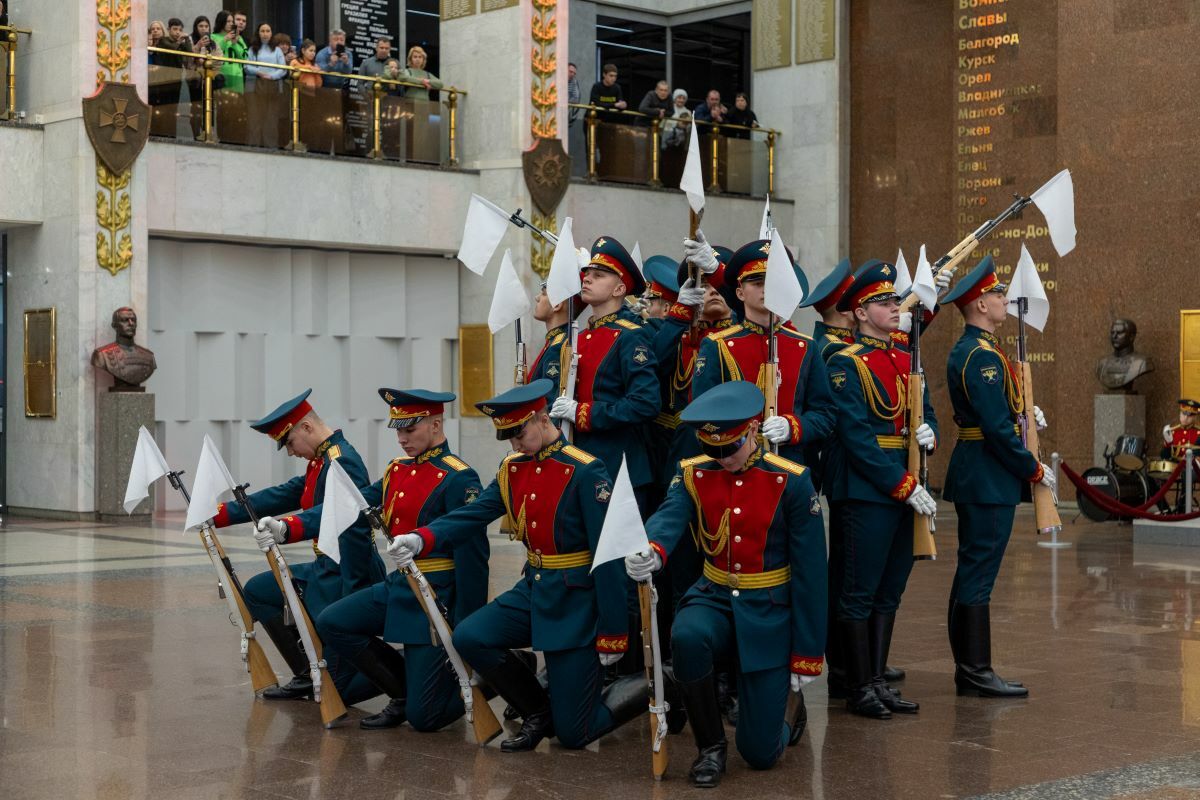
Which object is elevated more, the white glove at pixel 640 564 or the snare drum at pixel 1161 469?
the white glove at pixel 640 564

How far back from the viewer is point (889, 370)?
24.6 ft

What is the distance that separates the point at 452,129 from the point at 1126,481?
8.62 meters

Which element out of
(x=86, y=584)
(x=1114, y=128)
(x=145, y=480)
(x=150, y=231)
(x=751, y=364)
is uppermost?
(x=1114, y=128)

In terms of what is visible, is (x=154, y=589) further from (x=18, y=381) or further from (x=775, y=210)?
(x=775, y=210)

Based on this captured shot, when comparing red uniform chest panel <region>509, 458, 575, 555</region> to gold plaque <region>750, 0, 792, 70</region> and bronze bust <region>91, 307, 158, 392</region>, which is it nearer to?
bronze bust <region>91, 307, 158, 392</region>

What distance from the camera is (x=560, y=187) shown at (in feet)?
66.0

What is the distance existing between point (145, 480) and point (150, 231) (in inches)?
424

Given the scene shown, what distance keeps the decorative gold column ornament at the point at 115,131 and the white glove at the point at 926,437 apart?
11.7m

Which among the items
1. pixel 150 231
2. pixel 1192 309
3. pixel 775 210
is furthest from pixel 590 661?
pixel 775 210

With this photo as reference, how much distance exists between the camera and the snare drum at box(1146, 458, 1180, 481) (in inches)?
672

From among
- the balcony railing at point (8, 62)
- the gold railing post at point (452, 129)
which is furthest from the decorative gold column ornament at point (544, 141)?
the balcony railing at point (8, 62)

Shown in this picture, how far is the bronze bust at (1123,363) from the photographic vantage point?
18719mm

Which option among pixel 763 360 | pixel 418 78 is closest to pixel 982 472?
pixel 763 360

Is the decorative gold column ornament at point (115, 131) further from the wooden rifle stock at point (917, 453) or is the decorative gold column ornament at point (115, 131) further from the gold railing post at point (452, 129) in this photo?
the wooden rifle stock at point (917, 453)
